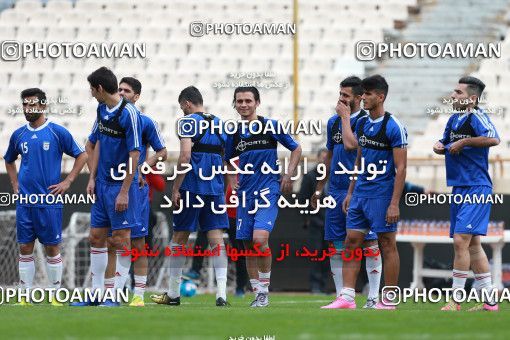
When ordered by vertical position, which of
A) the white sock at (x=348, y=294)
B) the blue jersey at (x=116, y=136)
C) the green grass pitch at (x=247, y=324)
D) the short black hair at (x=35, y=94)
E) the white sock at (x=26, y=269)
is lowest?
the green grass pitch at (x=247, y=324)

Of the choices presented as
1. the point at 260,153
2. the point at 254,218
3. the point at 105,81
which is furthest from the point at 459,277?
the point at 105,81

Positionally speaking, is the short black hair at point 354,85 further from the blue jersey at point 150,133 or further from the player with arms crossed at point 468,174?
the blue jersey at point 150,133

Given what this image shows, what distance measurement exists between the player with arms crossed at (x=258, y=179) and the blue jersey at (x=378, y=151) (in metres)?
0.87

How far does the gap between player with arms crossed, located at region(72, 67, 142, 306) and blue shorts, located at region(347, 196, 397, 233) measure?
195 cm

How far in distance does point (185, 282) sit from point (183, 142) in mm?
4262

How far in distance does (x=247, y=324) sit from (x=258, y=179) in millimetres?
3025

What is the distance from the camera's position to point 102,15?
25.5m

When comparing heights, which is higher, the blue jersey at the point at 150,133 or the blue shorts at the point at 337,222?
the blue jersey at the point at 150,133

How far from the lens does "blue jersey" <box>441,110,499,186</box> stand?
444 inches

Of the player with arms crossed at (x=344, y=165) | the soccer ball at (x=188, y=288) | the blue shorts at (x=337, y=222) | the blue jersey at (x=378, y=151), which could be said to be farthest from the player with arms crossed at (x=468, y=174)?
the soccer ball at (x=188, y=288)

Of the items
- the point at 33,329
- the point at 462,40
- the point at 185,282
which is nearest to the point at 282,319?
the point at 33,329

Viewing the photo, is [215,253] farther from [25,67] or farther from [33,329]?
[25,67]

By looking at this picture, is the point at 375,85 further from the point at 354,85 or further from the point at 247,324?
the point at 247,324

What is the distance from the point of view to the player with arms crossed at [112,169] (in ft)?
37.6
